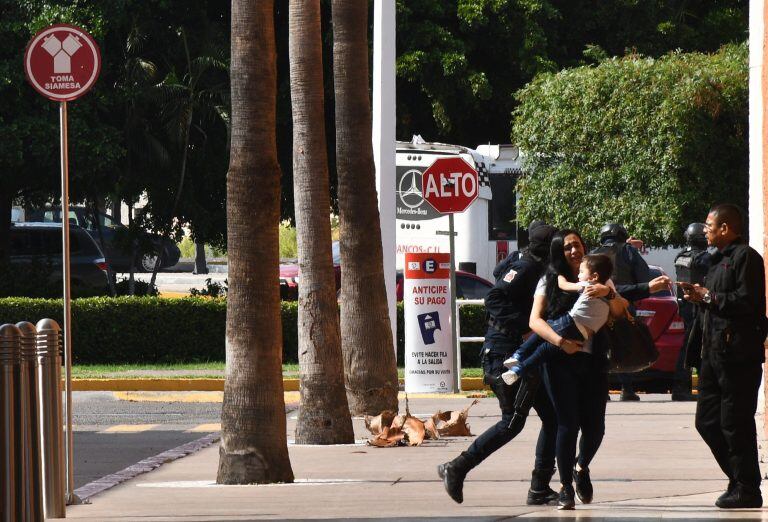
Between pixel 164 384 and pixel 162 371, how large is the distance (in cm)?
154

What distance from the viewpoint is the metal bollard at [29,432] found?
287 inches

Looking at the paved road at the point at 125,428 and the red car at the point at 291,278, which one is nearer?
the paved road at the point at 125,428

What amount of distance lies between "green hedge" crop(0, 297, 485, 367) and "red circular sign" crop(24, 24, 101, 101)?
1216 cm

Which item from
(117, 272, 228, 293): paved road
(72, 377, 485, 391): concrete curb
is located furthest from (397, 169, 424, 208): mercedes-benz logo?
(117, 272, 228, 293): paved road

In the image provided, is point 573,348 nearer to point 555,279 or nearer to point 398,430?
point 555,279

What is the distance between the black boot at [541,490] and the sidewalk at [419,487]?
0.06 m

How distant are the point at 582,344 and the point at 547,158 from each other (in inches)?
818

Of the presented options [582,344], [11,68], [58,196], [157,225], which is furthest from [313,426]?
[58,196]

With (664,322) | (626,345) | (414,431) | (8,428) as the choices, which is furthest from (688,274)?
(8,428)

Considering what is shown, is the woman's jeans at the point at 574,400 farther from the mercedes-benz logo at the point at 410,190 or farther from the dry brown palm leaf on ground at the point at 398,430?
the mercedes-benz logo at the point at 410,190

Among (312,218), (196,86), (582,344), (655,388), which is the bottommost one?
(655,388)

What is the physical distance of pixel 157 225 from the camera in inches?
1134

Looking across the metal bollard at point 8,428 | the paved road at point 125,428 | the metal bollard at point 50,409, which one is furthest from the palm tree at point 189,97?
the metal bollard at point 8,428

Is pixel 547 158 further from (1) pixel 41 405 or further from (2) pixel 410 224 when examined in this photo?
(1) pixel 41 405
